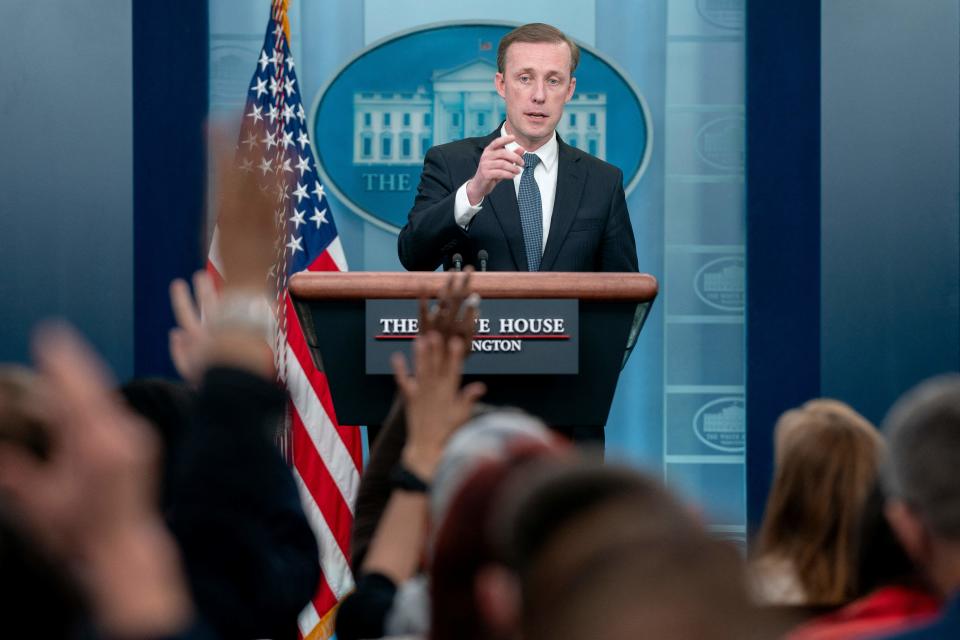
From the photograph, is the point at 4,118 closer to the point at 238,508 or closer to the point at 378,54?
the point at 378,54

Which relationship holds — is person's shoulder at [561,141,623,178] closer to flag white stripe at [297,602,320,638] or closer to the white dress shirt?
the white dress shirt

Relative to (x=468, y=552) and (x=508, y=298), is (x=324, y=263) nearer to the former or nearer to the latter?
(x=508, y=298)

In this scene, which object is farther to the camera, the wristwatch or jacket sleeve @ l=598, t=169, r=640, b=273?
jacket sleeve @ l=598, t=169, r=640, b=273

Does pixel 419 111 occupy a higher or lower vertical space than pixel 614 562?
higher

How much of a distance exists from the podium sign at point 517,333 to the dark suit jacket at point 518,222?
48cm

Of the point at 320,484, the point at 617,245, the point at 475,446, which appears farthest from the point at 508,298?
the point at 475,446

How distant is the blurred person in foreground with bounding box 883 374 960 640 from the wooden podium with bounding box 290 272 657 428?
1.55 meters

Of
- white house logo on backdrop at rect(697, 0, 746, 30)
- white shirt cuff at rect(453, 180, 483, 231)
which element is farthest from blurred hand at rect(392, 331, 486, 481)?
white house logo on backdrop at rect(697, 0, 746, 30)

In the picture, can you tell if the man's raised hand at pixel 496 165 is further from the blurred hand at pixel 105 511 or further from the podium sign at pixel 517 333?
the blurred hand at pixel 105 511

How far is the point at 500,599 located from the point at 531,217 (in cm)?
289

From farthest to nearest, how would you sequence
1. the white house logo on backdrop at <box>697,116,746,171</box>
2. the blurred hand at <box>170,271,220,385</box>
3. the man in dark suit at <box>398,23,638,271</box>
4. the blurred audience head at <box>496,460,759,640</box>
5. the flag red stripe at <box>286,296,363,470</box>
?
the white house logo on backdrop at <box>697,116,746,171</box> < the flag red stripe at <box>286,296,363,470</box> < the man in dark suit at <box>398,23,638,271</box> < the blurred hand at <box>170,271,220,385</box> < the blurred audience head at <box>496,460,759,640</box>

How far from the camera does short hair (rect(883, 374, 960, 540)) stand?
1.40m

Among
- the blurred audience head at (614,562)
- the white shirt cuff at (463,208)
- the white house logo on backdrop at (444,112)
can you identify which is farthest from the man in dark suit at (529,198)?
the blurred audience head at (614,562)

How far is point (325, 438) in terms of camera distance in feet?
14.7
